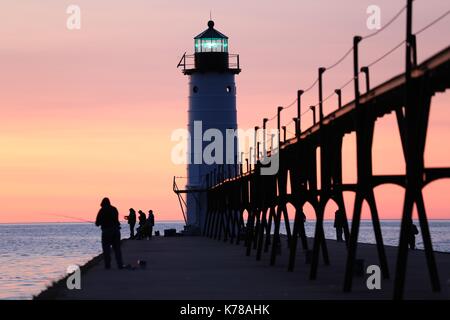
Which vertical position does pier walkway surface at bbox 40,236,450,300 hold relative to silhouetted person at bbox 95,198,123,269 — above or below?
below

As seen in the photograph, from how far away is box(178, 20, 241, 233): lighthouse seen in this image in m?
71.2

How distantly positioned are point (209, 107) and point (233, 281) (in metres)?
45.5

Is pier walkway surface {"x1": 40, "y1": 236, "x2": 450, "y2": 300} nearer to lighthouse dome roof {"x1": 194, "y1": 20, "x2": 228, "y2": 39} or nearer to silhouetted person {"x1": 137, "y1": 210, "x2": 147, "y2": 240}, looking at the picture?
silhouetted person {"x1": 137, "y1": 210, "x2": 147, "y2": 240}

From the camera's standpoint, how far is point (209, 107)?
7125cm

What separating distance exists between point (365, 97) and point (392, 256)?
650 inches

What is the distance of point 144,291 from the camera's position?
76.5ft

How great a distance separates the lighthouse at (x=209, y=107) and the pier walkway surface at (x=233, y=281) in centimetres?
3426

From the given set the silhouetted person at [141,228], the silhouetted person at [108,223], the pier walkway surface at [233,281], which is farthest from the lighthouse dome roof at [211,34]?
the silhouetted person at [108,223]

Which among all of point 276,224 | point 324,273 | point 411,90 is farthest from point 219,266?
point 411,90

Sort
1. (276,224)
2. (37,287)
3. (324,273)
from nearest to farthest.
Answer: (324,273), (276,224), (37,287)

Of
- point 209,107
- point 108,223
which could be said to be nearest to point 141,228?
point 209,107

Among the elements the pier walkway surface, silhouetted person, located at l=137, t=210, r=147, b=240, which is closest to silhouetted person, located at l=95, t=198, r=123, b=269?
the pier walkway surface

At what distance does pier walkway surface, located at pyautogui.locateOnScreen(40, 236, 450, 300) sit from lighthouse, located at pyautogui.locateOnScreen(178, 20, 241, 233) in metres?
34.3
